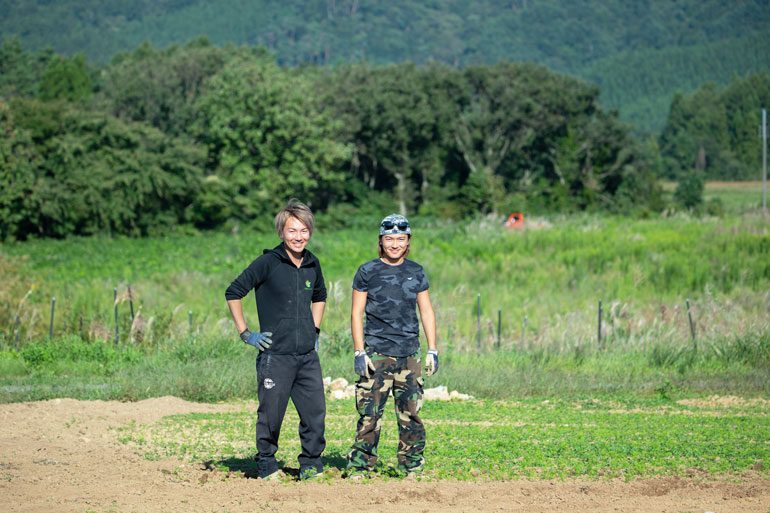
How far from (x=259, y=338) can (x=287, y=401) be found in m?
0.64

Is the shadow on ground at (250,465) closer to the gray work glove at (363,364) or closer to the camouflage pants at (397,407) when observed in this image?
the camouflage pants at (397,407)

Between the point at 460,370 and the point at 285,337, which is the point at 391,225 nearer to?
the point at 285,337

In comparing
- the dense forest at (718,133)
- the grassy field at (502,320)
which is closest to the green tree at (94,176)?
the grassy field at (502,320)

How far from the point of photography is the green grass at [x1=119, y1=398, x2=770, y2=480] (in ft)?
35.6

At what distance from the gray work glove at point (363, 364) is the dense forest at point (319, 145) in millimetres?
50937

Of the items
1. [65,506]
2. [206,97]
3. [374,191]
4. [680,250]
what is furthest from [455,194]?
[65,506]

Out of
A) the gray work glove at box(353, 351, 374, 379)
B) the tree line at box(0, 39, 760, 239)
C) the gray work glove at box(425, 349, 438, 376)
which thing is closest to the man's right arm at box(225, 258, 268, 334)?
the gray work glove at box(353, 351, 374, 379)

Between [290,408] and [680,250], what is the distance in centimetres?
2762

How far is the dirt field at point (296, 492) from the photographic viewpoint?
9477 mm

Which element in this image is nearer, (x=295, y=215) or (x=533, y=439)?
(x=295, y=215)

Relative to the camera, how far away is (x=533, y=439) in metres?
12.3

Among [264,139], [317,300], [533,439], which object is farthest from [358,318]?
[264,139]

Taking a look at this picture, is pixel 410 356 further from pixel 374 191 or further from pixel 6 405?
pixel 374 191

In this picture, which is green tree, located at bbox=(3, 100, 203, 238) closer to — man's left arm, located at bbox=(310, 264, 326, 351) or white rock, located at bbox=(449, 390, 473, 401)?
white rock, located at bbox=(449, 390, 473, 401)
